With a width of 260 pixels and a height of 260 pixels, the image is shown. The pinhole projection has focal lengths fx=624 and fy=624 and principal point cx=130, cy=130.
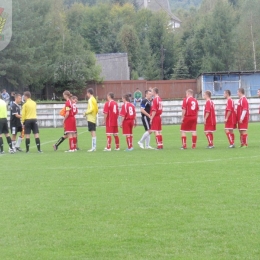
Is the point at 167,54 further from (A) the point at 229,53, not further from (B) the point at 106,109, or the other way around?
(B) the point at 106,109

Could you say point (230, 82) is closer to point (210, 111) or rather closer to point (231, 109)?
point (231, 109)

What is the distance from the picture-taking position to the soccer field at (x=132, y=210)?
7.18 metres

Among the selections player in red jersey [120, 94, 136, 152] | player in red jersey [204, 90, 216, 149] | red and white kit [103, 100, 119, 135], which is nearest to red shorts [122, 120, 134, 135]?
player in red jersey [120, 94, 136, 152]

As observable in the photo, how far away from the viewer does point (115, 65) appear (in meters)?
86.1

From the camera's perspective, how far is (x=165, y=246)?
23.7ft

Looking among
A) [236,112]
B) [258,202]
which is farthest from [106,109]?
[258,202]

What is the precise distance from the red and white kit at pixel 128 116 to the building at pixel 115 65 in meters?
62.0

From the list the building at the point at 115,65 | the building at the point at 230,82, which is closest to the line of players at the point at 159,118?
the building at the point at 230,82

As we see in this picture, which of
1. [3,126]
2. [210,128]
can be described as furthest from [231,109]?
[3,126]

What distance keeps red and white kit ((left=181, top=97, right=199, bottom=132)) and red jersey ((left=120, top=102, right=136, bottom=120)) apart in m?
1.78

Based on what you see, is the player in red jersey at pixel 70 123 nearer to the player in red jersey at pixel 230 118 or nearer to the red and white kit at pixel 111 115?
the red and white kit at pixel 111 115

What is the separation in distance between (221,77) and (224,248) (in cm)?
5870

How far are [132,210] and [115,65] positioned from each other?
77.4 metres

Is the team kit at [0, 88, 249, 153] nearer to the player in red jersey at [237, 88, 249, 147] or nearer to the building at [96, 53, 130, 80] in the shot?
the player in red jersey at [237, 88, 249, 147]
